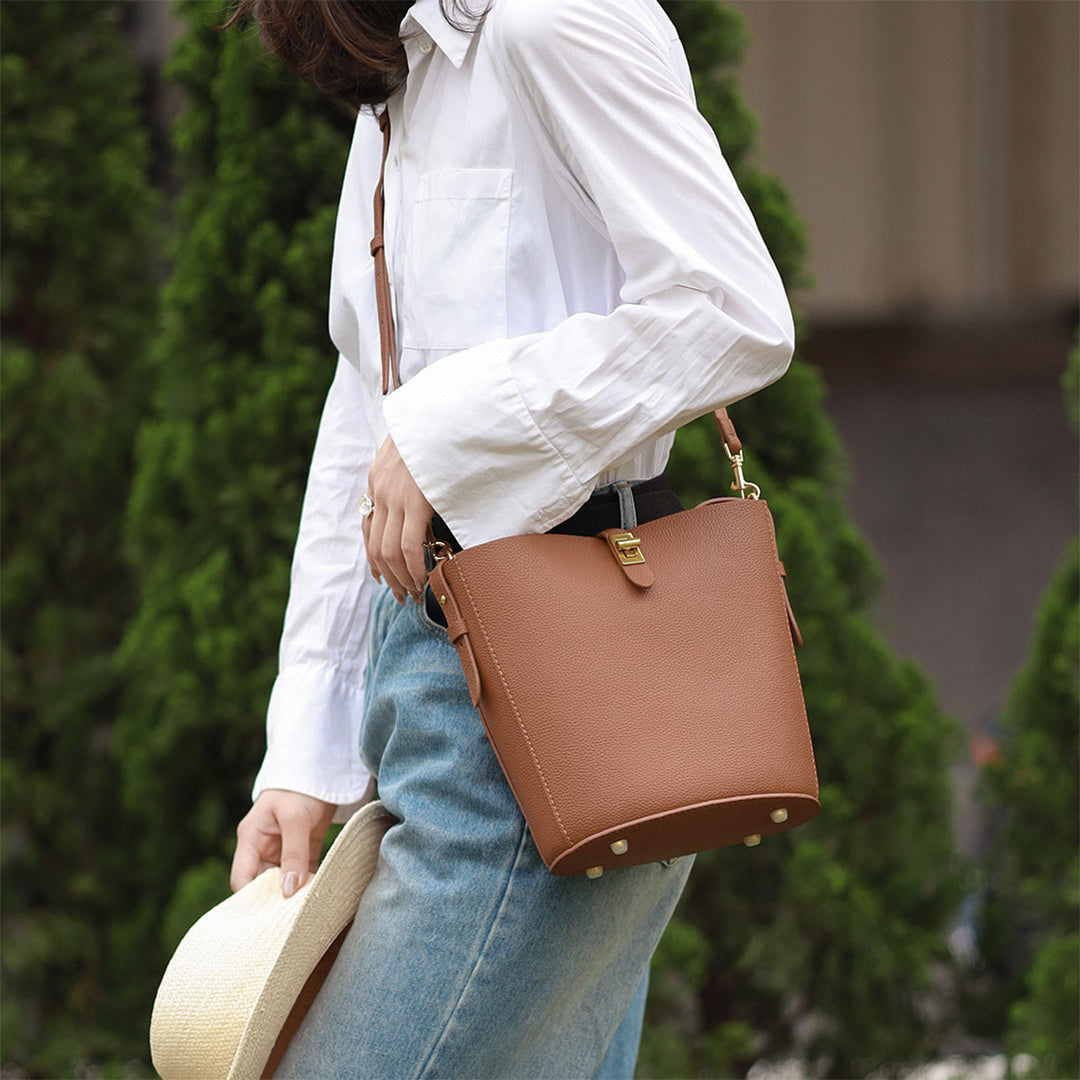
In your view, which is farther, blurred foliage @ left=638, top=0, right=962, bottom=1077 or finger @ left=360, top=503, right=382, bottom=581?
blurred foliage @ left=638, top=0, right=962, bottom=1077

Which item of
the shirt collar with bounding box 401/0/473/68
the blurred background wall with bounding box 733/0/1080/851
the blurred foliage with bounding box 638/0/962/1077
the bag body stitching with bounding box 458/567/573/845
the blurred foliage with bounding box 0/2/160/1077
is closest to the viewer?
the bag body stitching with bounding box 458/567/573/845

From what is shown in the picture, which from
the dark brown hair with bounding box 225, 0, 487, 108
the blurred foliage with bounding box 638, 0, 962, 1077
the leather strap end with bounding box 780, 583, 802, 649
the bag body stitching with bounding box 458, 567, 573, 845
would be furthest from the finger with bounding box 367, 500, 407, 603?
the blurred foliage with bounding box 638, 0, 962, 1077

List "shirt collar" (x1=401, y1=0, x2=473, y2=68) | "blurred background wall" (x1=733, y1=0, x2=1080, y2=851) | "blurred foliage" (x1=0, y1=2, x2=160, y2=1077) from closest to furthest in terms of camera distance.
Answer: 1. "shirt collar" (x1=401, y1=0, x2=473, y2=68)
2. "blurred foliage" (x1=0, y1=2, x2=160, y2=1077)
3. "blurred background wall" (x1=733, y1=0, x2=1080, y2=851)

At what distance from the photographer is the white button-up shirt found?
1.07 metres

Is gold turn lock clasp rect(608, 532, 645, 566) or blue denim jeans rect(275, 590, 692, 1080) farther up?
gold turn lock clasp rect(608, 532, 645, 566)

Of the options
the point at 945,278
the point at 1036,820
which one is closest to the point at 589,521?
the point at 1036,820

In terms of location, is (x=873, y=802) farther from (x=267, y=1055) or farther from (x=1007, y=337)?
(x=1007, y=337)

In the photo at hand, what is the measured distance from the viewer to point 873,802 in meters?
2.70

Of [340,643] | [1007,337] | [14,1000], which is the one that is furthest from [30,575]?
[1007,337]

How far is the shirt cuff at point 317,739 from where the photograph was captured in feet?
4.62

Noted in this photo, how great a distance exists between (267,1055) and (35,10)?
282 centimetres

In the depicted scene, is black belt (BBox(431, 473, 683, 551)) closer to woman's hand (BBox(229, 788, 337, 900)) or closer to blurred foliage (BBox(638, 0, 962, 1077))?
woman's hand (BBox(229, 788, 337, 900))

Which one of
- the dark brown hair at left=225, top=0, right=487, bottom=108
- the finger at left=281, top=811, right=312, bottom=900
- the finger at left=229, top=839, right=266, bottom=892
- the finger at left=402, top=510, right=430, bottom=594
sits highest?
the dark brown hair at left=225, top=0, right=487, bottom=108

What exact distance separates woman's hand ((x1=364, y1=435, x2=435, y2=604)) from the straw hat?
25 centimetres
